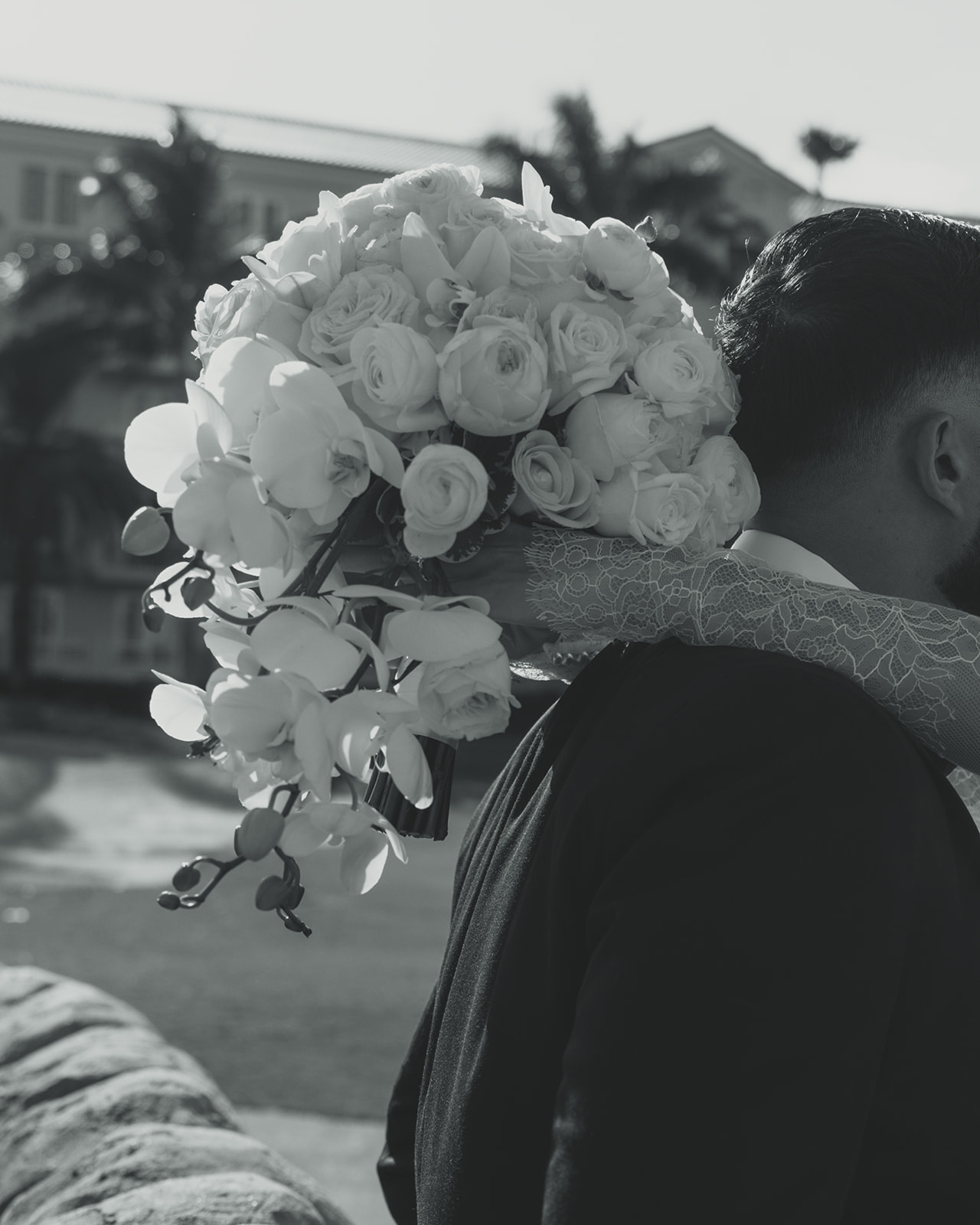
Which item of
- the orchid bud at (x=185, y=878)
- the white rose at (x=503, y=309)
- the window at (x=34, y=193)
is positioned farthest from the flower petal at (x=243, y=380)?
the window at (x=34, y=193)

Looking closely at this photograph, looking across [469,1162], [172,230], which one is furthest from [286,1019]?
[172,230]

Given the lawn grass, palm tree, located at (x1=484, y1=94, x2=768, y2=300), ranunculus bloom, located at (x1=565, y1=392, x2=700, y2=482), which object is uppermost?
ranunculus bloom, located at (x1=565, y1=392, x2=700, y2=482)

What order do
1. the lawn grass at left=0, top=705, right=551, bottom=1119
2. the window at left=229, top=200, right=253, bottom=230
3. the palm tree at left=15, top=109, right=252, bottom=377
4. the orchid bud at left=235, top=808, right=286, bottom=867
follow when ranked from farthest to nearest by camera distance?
the window at left=229, top=200, right=253, bottom=230
the palm tree at left=15, top=109, right=252, bottom=377
the lawn grass at left=0, top=705, right=551, bottom=1119
the orchid bud at left=235, top=808, right=286, bottom=867

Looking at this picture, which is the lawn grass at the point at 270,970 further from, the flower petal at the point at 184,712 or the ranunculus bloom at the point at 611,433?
the ranunculus bloom at the point at 611,433

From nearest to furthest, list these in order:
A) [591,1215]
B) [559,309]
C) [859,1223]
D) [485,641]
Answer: [591,1215], [859,1223], [485,641], [559,309]

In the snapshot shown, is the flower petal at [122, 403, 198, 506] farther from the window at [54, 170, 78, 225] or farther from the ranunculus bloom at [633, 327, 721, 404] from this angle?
the window at [54, 170, 78, 225]

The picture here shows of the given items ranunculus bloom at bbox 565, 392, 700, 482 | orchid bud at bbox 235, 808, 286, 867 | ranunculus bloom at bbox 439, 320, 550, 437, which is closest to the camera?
orchid bud at bbox 235, 808, 286, 867

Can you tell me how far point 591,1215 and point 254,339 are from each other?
98 centimetres

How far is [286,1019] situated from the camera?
7777mm

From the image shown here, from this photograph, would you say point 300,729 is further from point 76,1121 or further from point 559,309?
point 76,1121

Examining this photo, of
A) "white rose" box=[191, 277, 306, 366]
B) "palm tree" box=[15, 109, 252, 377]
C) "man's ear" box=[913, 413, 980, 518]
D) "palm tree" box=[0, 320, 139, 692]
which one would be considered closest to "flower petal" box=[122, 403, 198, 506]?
"white rose" box=[191, 277, 306, 366]

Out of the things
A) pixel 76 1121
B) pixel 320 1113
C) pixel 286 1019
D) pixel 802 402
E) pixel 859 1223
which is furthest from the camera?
pixel 286 1019

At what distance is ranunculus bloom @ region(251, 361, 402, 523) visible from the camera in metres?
1.52

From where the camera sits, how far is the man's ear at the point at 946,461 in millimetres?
1771
